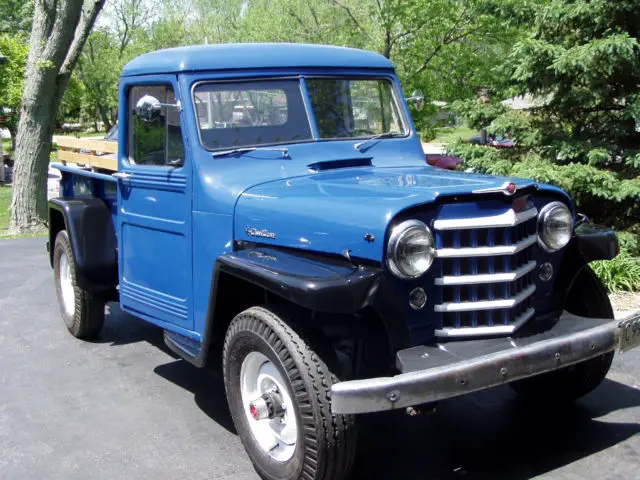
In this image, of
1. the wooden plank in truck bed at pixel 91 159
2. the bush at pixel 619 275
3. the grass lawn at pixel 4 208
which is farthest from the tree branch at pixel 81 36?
the bush at pixel 619 275

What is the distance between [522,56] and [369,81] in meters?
2.82

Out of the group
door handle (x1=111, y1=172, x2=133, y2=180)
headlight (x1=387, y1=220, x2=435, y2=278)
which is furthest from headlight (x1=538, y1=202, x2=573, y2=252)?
door handle (x1=111, y1=172, x2=133, y2=180)

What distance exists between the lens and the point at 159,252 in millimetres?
4680

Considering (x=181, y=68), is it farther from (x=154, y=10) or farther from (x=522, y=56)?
(x=154, y=10)

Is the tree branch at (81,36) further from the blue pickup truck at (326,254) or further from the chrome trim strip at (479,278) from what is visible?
the chrome trim strip at (479,278)

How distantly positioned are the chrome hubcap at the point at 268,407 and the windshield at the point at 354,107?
159 centimetres

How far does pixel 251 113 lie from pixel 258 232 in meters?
0.99

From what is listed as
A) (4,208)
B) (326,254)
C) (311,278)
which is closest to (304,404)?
(311,278)

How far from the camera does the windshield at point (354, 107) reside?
4.73m

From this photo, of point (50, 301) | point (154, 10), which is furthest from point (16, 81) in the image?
point (50, 301)

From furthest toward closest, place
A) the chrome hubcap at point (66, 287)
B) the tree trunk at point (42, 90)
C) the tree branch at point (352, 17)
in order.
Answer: the tree branch at point (352, 17) → the tree trunk at point (42, 90) → the chrome hubcap at point (66, 287)

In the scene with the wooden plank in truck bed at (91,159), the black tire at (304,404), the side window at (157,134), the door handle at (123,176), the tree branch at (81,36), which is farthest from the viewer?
the tree branch at (81,36)

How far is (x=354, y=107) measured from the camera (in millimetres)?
4934

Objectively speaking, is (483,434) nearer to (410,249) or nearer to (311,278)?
(410,249)
